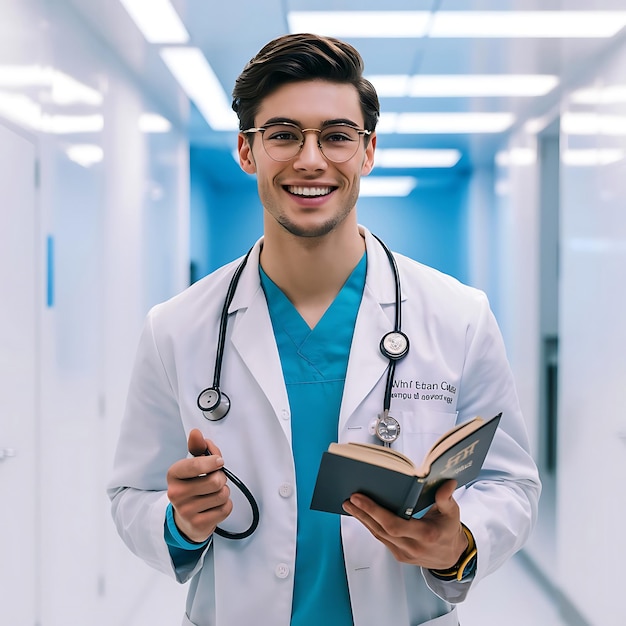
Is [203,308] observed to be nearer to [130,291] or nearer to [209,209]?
[130,291]

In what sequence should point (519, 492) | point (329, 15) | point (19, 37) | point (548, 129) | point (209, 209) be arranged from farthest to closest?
point (209, 209) < point (548, 129) < point (329, 15) < point (19, 37) < point (519, 492)

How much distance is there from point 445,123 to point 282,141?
3380 mm

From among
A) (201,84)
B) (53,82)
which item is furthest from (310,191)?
(201,84)

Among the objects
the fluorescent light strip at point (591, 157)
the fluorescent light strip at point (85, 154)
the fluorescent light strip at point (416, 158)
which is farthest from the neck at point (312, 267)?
the fluorescent light strip at point (416, 158)

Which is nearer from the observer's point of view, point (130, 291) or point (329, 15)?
point (329, 15)

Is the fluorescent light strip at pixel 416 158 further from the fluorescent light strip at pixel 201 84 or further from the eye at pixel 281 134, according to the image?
the eye at pixel 281 134

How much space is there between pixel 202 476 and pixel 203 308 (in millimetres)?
350

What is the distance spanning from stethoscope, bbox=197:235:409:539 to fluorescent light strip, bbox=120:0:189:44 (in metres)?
1.70

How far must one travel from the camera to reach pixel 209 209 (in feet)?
21.7

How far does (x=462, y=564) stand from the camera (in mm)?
922

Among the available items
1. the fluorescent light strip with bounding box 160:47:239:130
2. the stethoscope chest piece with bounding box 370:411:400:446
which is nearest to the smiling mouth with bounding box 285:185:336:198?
the stethoscope chest piece with bounding box 370:411:400:446

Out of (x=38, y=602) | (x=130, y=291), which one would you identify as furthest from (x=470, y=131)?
(x=38, y=602)

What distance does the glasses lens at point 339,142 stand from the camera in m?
1.03

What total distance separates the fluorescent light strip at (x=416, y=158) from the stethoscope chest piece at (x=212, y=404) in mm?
4146
